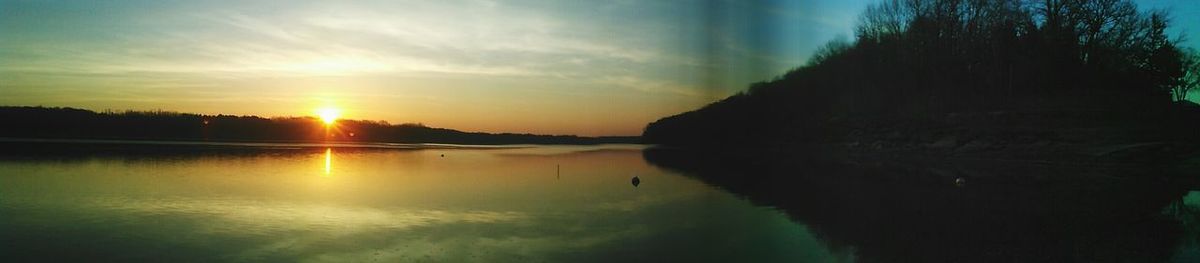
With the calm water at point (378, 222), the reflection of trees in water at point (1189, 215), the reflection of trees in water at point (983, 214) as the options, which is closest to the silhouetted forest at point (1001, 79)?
the reflection of trees in water at point (983, 214)

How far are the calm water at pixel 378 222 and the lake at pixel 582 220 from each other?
0.14 ft

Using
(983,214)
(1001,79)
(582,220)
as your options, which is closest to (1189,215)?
(983,214)

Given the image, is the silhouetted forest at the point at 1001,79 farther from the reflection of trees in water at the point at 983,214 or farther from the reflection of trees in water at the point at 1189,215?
the reflection of trees in water at the point at 1189,215

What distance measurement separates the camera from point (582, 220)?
1384 cm

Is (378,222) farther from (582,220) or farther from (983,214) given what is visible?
(983,214)

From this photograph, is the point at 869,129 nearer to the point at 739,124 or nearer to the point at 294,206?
the point at 739,124

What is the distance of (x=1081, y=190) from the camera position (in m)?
18.9

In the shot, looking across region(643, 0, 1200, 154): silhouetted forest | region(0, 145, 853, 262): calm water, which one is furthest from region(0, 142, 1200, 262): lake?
region(643, 0, 1200, 154): silhouetted forest

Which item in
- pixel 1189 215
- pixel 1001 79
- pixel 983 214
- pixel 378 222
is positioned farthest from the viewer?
pixel 1001 79

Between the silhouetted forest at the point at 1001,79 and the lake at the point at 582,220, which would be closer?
the lake at the point at 582,220

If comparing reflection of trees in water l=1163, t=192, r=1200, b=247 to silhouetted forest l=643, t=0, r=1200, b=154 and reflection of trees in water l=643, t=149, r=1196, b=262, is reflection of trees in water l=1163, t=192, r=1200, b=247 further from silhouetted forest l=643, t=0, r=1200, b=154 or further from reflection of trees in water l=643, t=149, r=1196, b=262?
silhouetted forest l=643, t=0, r=1200, b=154

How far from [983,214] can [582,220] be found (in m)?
8.31

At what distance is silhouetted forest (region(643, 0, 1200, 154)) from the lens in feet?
116

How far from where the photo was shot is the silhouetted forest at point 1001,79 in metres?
35.2
